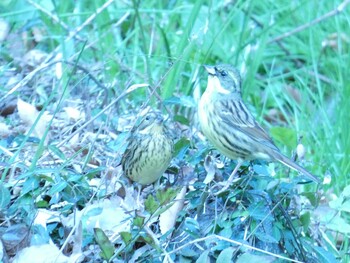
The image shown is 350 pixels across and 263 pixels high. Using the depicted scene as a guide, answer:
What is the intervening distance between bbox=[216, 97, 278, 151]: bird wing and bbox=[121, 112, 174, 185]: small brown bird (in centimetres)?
39

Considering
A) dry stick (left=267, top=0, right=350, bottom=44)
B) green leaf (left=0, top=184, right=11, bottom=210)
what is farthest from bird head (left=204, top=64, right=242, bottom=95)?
dry stick (left=267, top=0, right=350, bottom=44)

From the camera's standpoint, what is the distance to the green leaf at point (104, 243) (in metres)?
3.76

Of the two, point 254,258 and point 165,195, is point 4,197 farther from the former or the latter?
point 254,258

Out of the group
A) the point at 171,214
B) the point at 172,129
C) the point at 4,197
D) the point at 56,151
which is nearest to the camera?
the point at 4,197

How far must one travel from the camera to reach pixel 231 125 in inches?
188

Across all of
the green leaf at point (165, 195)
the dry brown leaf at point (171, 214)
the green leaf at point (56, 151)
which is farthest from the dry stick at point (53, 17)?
the green leaf at point (165, 195)

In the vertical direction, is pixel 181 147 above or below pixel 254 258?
above

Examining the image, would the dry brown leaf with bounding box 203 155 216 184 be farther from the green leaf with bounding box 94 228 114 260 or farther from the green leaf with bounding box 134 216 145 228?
the green leaf with bounding box 94 228 114 260

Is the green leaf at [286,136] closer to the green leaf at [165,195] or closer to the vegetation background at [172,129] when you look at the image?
the vegetation background at [172,129]

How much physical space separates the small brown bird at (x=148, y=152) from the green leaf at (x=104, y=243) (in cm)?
71

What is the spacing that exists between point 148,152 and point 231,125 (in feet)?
1.77

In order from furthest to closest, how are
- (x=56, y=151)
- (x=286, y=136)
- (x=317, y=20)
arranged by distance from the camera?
(x=317, y=20) < (x=286, y=136) < (x=56, y=151)

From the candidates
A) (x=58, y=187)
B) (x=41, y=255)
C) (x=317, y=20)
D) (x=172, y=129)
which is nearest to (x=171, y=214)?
(x=58, y=187)

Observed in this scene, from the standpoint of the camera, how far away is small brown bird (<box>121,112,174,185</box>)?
443cm
